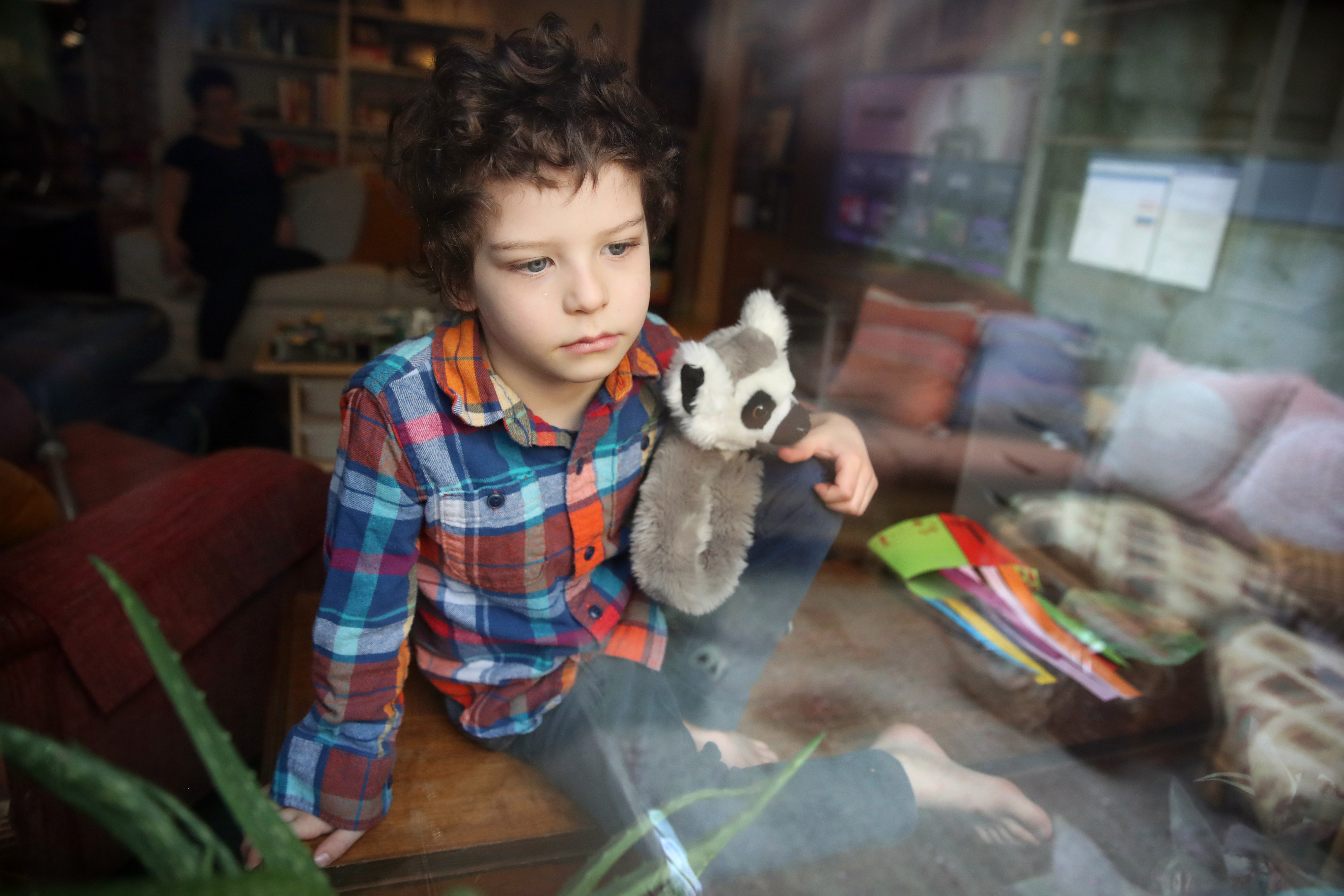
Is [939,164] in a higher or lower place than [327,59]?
lower

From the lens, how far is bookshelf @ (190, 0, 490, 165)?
9.53 feet

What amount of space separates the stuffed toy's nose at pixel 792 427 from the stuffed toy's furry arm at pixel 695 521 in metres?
0.03

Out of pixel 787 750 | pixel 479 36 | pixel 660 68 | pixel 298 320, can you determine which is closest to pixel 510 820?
pixel 787 750

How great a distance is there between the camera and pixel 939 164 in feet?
7.38

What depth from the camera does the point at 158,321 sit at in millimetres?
1926

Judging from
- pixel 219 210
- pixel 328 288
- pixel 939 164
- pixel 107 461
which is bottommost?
pixel 107 461

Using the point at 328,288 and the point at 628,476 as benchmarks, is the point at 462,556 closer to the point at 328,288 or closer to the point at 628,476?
the point at 628,476

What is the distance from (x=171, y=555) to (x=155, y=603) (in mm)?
58

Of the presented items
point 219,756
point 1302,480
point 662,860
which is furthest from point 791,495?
point 1302,480

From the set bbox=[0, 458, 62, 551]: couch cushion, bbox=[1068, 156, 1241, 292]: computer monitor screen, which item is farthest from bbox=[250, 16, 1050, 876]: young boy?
bbox=[1068, 156, 1241, 292]: computer monitor screen

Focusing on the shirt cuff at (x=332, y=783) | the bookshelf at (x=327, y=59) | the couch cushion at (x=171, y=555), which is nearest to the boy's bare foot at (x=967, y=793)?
the shirt cuff at (x=332, y=783)

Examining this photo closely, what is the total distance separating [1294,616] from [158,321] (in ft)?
A: 7.40

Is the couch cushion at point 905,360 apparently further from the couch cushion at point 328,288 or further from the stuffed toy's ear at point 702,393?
the couch cushion at point 328,288

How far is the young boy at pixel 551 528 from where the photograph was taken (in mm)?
454
